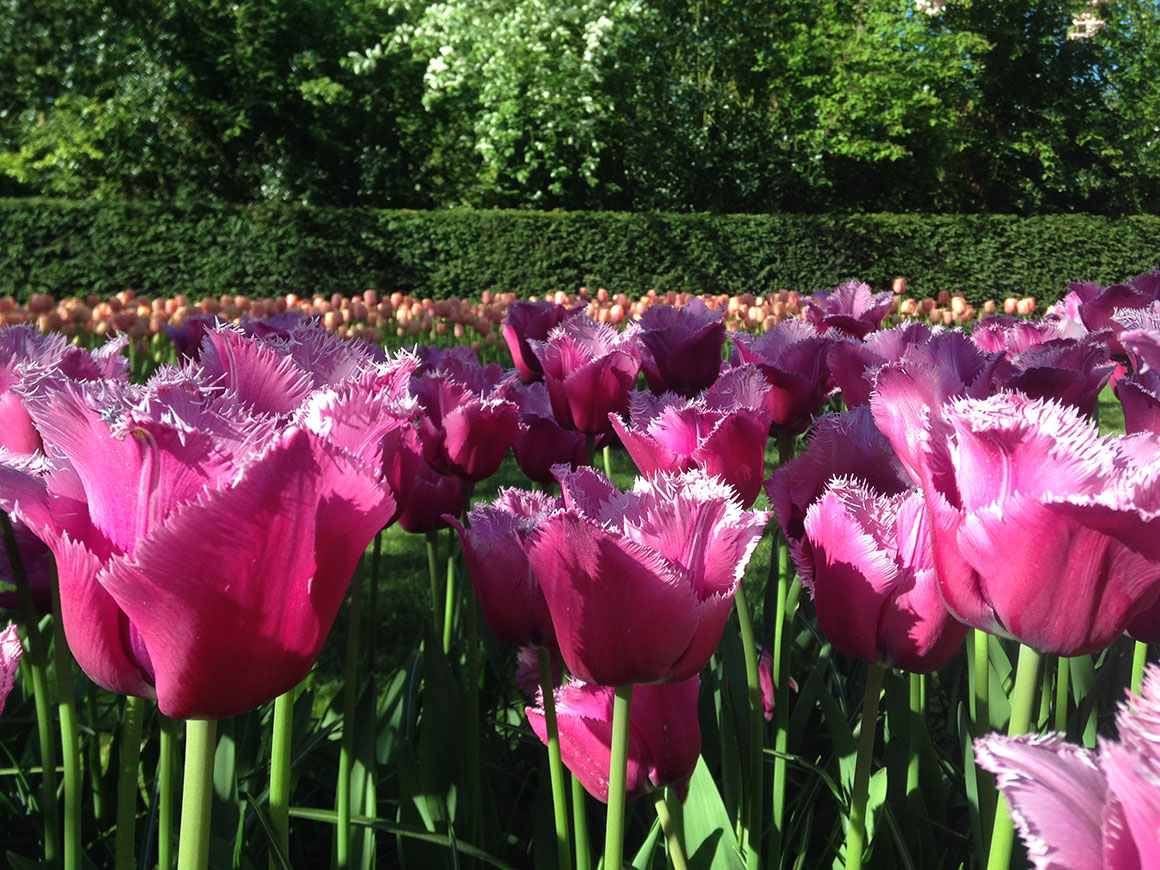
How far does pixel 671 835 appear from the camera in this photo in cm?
84

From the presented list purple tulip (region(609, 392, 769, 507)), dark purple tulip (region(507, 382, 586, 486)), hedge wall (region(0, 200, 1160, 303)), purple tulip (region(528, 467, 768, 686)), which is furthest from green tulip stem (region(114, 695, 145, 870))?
hedge wall (region(0, 200, 1160, 303))

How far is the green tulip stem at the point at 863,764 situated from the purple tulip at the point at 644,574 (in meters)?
0.23

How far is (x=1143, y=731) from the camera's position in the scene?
331mm

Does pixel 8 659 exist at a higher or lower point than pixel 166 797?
higher

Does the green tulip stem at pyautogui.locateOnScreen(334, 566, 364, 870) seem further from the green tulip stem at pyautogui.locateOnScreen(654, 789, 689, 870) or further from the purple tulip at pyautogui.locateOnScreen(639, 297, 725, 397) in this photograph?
the purple tulip at pyautogui.locateOnScreen(639, 297, 725, 397)

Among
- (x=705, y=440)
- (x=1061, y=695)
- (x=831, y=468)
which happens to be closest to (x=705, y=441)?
(x=705, y=440)

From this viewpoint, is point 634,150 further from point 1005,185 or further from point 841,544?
point 841,544

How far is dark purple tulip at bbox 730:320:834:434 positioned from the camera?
139 centimetres

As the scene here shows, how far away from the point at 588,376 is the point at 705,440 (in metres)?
0.43

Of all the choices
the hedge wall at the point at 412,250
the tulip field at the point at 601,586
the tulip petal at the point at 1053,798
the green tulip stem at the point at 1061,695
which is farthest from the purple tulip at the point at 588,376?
the hedge wall at the point at 412,250

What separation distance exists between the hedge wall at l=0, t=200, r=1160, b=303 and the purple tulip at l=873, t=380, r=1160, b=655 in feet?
41.4

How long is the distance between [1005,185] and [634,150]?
9460 millimetres

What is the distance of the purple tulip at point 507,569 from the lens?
85 centimetres

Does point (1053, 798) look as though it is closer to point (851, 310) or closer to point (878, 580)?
point (878, 580)
